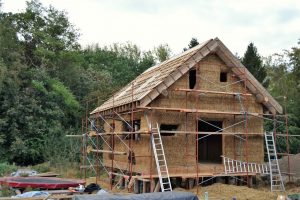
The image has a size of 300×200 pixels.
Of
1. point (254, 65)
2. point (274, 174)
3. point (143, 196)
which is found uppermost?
point (254, 65)

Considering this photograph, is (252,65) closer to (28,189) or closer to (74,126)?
(74,126)

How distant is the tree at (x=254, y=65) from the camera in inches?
1363

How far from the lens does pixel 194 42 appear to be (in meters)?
36.7

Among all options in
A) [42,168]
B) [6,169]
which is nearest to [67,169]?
[42,168]

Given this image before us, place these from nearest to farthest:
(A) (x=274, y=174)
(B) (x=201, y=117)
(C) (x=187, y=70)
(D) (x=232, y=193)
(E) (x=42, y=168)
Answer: (D) (x=232, y=193) → (C) (x=187, y=70) → (B) (x=201, y=117) → (A) (x=274, y=174) → (E) (x=42, y=168)

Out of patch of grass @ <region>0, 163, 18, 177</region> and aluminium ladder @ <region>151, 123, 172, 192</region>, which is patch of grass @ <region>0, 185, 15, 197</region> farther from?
A: patch of grass @ <region>0, 163, 18, 177</region>

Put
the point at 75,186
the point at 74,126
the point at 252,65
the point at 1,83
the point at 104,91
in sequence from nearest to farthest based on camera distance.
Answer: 1. the point at 75,186
2. the point at 1,83
3. the point at 74,126
4. the point at 104,91
5. the point at 252,65

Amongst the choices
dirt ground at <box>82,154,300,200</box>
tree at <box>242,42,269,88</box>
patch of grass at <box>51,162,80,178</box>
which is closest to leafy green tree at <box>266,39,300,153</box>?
tree at <box>242,42,269,88</box>

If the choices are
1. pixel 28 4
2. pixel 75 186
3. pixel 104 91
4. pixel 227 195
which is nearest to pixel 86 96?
pixel 104 91

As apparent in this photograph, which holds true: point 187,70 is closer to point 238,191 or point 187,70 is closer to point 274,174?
point 238,191

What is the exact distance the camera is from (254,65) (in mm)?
35219

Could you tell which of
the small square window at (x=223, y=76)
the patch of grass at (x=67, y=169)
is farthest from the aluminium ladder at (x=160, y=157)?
the patch of grass at (x=67, y=169)

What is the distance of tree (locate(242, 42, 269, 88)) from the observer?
34.6m

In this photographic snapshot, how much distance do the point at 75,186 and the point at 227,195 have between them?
19.3 ft
